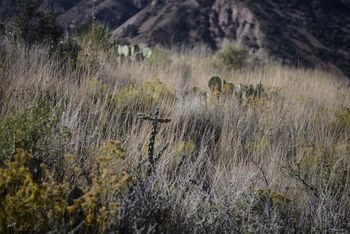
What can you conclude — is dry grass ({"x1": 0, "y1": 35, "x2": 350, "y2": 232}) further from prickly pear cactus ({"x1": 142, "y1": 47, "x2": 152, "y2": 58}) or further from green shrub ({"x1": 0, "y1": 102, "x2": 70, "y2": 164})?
prickly pear cactus ({"x1": 142, "y1": 47, "x2": 152, "y2": 58})

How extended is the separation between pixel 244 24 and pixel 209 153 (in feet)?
102

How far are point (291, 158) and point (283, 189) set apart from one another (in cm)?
91

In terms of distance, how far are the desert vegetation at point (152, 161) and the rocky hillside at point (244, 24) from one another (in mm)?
23633

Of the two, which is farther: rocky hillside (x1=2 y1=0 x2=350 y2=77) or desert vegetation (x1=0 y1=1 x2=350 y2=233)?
rocky hillside (x1=2 y1=0 x2=350 y2=77)

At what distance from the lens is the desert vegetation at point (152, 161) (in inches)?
79.4

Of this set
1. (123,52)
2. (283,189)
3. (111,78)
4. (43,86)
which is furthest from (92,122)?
(123,52)

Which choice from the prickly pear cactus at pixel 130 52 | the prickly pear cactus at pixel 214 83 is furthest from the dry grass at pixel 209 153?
the prickly pear cactus at pixel 130 52

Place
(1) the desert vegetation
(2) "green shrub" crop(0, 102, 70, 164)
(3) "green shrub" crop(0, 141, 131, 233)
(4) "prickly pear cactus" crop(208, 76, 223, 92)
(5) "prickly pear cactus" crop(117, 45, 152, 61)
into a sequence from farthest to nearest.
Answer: (5) "prickly pear cactus" crop(117, 45, 152, 61)
(4) "prickly pear cactus" crop(208, 76, 223, 92)
(2) "green shrub" crop(0, 102, 70, 164)
(1) the desert vegetation
(3) "green shrub" crop(0, 141, 131, 233)

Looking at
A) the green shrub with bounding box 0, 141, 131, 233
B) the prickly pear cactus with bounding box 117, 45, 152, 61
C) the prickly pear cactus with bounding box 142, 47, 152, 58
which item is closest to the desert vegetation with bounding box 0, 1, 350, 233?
the green shrub with bounding box 0, 141, 131, 233

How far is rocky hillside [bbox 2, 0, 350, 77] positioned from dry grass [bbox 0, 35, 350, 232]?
933 inches

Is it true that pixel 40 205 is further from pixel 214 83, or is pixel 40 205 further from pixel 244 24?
pixel 244 24

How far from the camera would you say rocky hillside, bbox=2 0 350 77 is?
29609mm

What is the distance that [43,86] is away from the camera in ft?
13.8

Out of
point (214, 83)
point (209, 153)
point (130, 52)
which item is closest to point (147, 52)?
point (130, 52)
